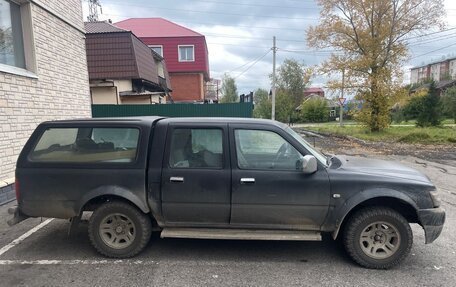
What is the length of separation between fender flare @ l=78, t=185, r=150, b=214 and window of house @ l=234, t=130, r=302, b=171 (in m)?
1.22

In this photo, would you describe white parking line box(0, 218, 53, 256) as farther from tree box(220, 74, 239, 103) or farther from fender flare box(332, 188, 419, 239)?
tree box(220, 74, 239, 103)

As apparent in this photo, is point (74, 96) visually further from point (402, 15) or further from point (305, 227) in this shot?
point (402, 15)

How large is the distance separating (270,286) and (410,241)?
166cm

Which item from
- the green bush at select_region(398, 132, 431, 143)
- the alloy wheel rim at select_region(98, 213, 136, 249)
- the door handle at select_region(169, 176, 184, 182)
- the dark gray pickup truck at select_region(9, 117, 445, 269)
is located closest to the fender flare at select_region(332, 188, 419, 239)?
the dark gray pickup truck at select_region(9, 117, 445, 269)

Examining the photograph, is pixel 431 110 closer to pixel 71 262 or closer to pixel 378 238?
pixel 378 238

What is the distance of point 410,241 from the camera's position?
3238mm

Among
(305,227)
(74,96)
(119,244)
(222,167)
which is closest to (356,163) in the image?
(305,227)

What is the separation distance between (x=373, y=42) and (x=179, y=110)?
43.8 feet

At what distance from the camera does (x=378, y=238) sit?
3.32 meters

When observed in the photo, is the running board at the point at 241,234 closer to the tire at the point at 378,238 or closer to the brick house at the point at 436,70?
the tire at the point at 378,238

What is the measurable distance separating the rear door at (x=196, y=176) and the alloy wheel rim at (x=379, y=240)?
1.59 m

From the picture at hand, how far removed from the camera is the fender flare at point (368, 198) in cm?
317

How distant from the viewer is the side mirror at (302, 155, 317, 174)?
124 inches

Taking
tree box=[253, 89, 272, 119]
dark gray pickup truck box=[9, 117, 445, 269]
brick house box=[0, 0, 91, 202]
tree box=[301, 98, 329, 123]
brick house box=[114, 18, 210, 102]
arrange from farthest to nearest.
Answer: tree box=[301, 98, 329, 123], tree box=[253, 89, 272, 119], brick house box=[114, 18, 210, 102], brick house box=[0, 0, 91, 202], dark gray pickup truck box=[9, 117, 445, 269]
